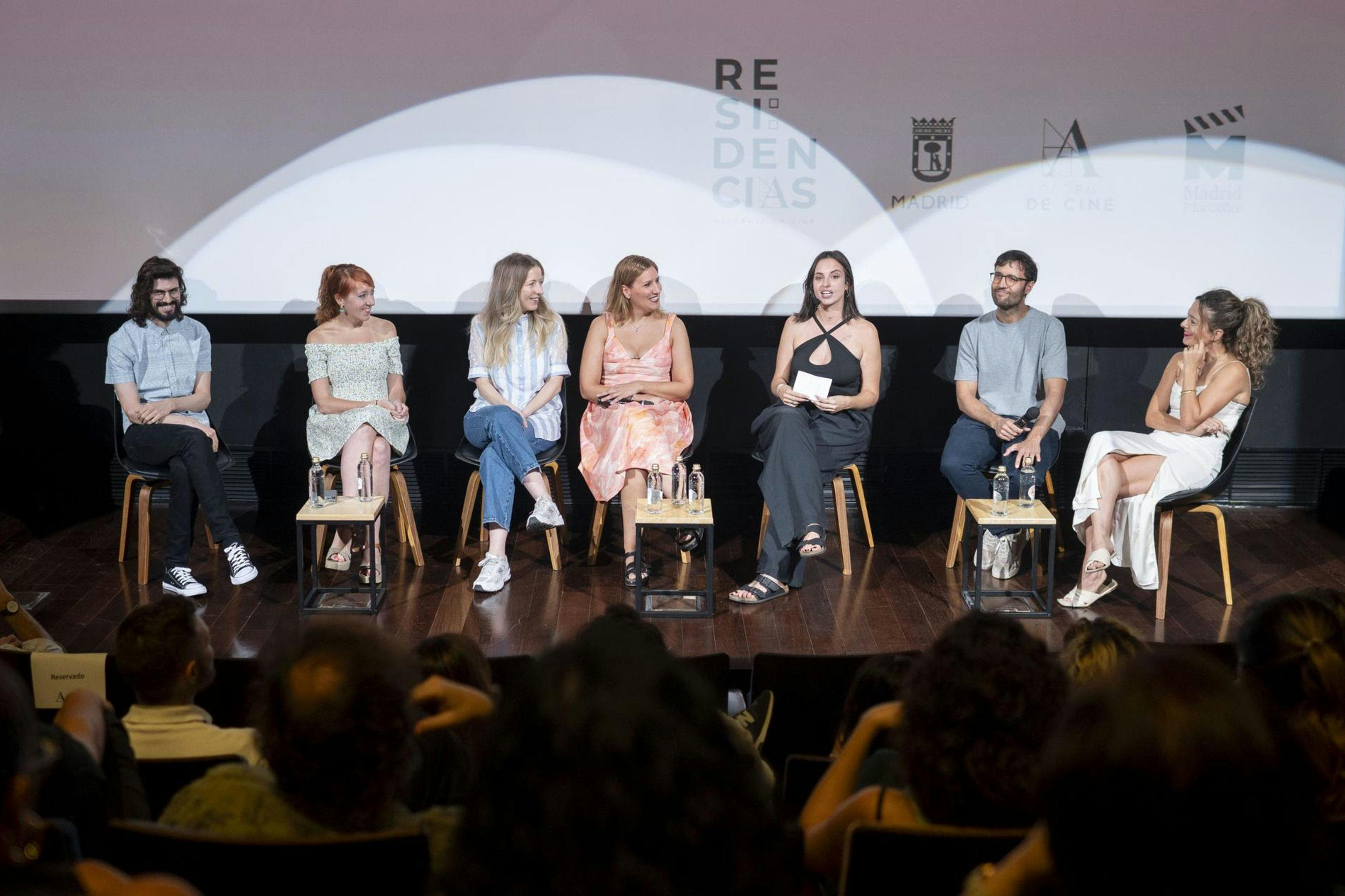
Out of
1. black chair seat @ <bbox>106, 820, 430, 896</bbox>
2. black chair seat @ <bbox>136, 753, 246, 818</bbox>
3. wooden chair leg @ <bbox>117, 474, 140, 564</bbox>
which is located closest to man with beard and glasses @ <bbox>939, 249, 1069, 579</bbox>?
wooden chair leg @ <bbox>117, 474, 140, 564</bbox>

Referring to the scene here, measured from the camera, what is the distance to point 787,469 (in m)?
4.57

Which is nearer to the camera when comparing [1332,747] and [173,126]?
[1332,747]

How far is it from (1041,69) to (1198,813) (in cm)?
490

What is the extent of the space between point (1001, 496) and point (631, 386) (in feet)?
4.72

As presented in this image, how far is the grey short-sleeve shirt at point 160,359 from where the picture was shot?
4664 mm

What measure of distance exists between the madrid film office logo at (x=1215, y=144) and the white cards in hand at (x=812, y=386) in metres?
2.02

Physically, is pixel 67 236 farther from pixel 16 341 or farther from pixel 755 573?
pixel 755 573

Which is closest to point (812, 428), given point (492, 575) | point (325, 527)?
point (492, 575)

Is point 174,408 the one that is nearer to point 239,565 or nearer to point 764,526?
point 239,565

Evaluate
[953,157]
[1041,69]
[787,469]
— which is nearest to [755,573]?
[787,469]

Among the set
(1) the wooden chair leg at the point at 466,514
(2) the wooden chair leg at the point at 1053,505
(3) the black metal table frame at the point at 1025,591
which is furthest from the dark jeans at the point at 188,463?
(2) the wooden chair leg at the point at 1053,505

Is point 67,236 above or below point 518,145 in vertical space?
→ below

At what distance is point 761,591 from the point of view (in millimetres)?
4422

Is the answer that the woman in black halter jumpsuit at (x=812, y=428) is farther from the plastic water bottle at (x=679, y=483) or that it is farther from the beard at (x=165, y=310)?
the beard at (x=165, y=310)
